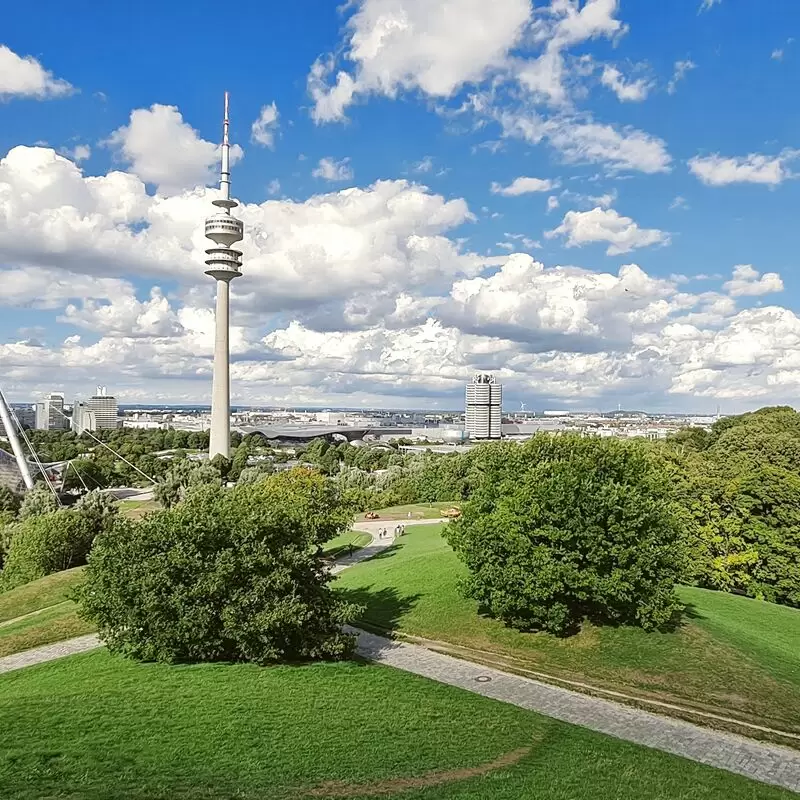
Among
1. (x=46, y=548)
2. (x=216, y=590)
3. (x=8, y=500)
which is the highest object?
(x=216, y=590)

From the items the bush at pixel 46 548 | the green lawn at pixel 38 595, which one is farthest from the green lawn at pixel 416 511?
the green lawn at pixel 38 595

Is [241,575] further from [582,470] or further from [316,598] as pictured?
[582,470]

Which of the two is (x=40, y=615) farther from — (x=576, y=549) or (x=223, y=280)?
(x=223, y=280)

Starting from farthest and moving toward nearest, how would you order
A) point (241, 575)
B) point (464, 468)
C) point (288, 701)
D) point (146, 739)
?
point (464, 468) → point (241, 575) → point (288, 701) → point (146, 739)

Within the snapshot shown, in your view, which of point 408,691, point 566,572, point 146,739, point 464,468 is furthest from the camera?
point 464,468

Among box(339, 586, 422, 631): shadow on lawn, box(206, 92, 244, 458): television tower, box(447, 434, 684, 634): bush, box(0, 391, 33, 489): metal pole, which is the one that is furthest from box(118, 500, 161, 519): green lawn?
box(447, 434, 684, 634): bush

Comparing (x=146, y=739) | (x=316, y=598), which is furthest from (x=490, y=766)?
(x=316, y=598)

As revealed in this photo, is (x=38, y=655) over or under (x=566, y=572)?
under

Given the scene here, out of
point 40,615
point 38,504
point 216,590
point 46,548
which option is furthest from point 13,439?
point 216,590
